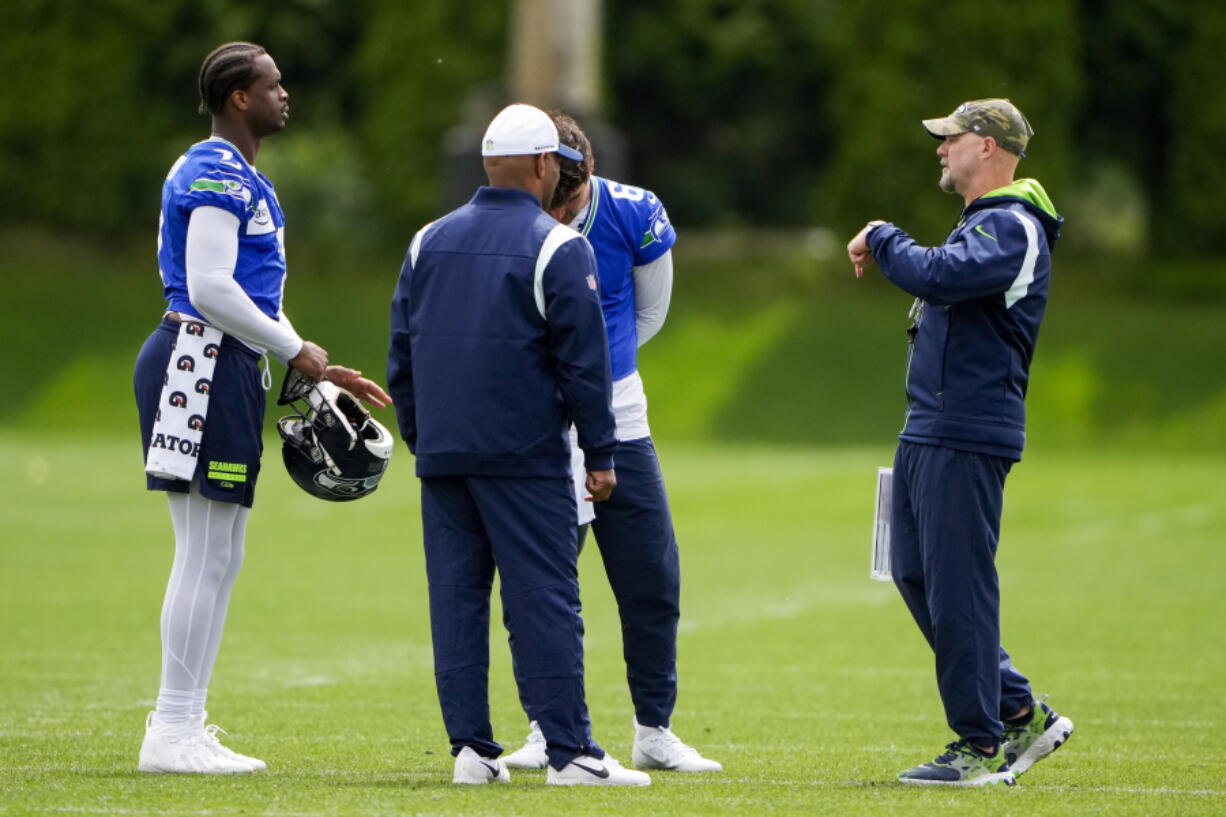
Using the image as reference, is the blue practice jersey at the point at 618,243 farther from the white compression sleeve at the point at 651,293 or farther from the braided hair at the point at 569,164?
the braided hair at the point at 569,164

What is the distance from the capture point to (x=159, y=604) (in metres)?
11.6

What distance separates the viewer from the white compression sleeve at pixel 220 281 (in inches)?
227

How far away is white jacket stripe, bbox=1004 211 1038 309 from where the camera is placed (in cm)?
578

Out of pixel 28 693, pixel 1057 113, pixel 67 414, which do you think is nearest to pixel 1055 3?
pixel 1057 113

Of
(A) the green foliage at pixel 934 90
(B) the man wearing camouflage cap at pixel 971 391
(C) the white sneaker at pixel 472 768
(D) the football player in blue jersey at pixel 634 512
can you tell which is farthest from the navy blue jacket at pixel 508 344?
(A) the green foliage at pixel 934 90

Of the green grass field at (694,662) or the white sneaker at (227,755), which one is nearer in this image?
the green grass field at (694,662)

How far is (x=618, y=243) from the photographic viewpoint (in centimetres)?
638

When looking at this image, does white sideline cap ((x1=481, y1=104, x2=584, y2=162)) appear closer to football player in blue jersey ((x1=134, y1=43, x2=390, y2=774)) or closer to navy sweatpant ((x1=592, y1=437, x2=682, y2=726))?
football player in blue jersey ((x1=134, y1=43, x2=390, y2=774))

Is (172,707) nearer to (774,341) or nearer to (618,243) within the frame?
(618,243)

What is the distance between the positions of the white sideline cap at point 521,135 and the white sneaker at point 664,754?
6.59 feet

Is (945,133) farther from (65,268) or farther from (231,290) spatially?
(65,268)

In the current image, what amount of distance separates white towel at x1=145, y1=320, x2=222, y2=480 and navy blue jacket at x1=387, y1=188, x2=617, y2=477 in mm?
701

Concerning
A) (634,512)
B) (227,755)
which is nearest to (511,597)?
(634,512)

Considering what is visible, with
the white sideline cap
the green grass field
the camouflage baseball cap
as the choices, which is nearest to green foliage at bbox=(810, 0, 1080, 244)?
the green grass field
